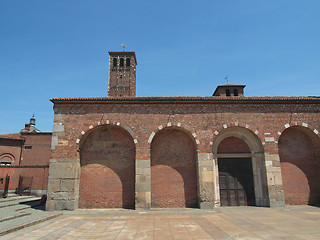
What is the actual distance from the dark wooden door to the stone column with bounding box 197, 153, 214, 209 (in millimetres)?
1112

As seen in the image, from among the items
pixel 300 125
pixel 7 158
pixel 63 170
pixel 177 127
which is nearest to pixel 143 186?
pixel 177 127

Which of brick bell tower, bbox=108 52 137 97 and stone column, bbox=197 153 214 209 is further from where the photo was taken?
brick bell tower, bbox=108 52 137 97

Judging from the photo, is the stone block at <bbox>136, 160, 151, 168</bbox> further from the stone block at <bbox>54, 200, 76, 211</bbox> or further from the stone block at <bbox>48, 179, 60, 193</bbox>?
the stone block at <bbox>48, 179, 60, 193</bbox>

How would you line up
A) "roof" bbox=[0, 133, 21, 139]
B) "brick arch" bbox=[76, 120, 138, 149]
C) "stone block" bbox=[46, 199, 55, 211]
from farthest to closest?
"roof" bbox=[0, 133, 21, 139] → "brick arch" bbox=[76, 120, 138, 149] → "stone block" bbox=[46, 199, 55, 211]

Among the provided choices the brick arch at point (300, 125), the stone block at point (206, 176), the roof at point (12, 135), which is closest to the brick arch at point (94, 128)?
the stone block at point (206, 176)

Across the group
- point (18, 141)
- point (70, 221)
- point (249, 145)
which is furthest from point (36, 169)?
point (249, 145)

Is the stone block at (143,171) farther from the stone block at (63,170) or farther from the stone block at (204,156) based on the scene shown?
the stone block at (63,170)

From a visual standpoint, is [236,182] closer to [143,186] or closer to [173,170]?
[173,170]

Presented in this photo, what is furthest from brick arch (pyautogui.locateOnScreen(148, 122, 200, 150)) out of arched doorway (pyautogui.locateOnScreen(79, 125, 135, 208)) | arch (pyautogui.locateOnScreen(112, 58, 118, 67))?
arch (pyautogui.locateOnScreen(112, 58, 118, 67))

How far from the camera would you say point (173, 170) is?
12.1m

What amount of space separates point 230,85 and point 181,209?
1576 centimetres

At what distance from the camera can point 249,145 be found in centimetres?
1264

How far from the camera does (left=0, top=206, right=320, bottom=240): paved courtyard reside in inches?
265

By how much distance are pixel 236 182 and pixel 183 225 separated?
219 inches
